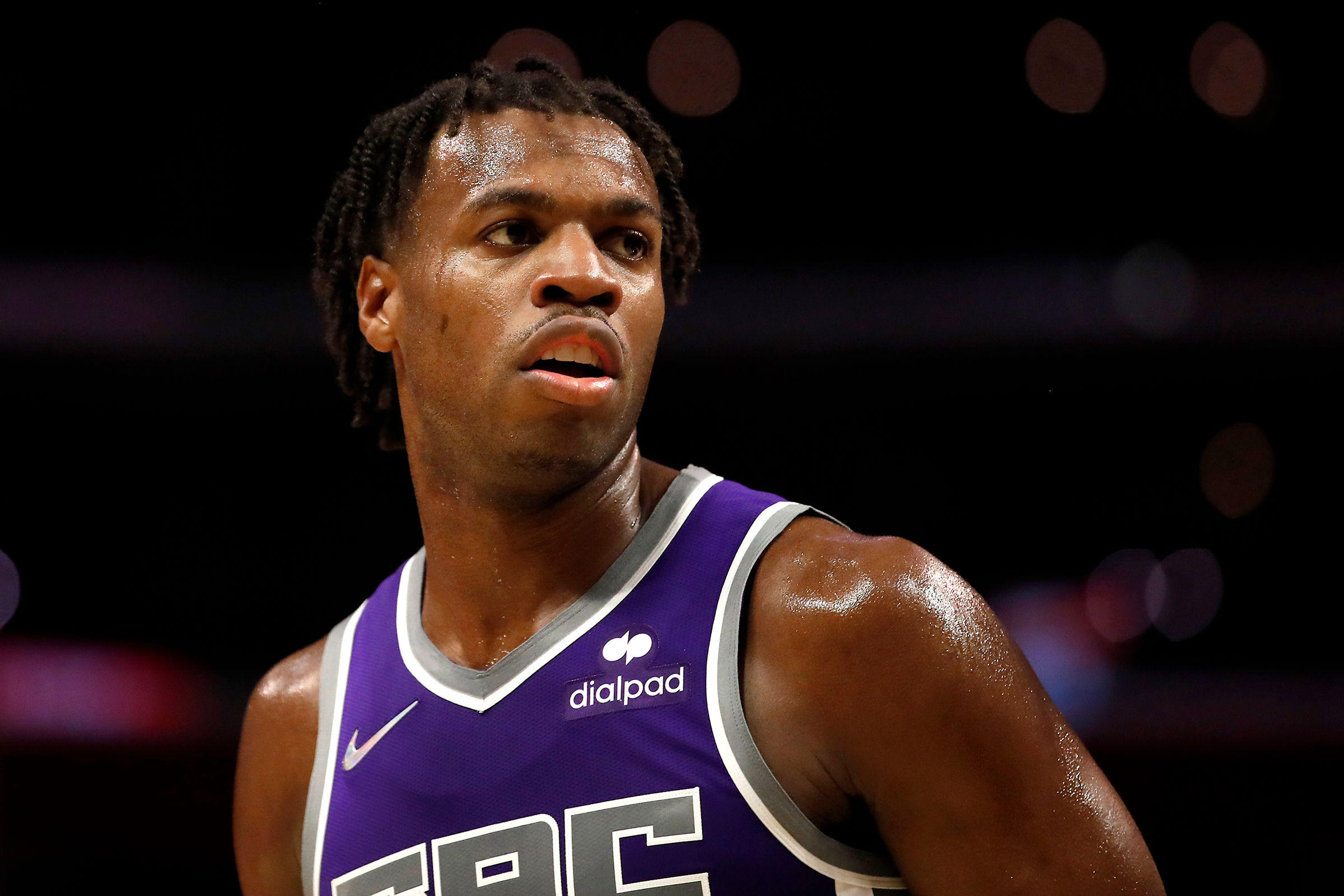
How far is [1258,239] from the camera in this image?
4.12 metres

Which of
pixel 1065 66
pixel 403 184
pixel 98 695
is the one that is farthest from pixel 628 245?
pixel 98 695

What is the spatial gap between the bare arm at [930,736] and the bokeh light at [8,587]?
3085 millimetres

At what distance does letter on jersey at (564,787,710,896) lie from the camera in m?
1.45

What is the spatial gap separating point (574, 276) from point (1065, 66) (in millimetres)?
2673

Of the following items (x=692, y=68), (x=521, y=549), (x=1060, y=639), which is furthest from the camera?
(x=1060, y=639)

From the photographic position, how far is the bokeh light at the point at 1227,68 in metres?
3.79

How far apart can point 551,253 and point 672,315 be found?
232cm

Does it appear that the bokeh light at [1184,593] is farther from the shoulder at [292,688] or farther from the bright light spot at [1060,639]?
the shoulder at [292,688]

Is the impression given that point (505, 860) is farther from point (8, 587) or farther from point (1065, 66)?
point (1065, 66)

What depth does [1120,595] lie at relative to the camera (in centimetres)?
434

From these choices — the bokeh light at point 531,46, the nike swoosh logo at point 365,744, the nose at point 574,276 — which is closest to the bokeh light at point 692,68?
the bokeh light at point 531,46

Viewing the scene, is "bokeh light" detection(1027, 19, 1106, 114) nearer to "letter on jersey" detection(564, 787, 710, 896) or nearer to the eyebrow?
the eyebrow

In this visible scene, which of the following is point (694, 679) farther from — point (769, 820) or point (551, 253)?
point (551, 253)

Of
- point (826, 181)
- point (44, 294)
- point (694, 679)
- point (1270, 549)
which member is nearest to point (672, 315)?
point (826, 181)
